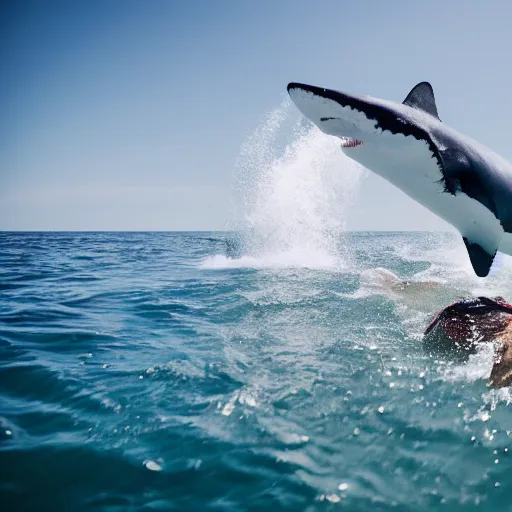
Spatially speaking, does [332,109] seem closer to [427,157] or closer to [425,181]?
[427,157]

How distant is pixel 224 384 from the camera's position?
3963 mm

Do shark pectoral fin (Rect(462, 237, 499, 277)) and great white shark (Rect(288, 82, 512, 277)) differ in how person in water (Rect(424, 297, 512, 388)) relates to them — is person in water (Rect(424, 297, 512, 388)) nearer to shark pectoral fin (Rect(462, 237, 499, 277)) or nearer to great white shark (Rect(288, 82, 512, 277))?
shark pectoral fin (Rect(462, 237, 499, 277))

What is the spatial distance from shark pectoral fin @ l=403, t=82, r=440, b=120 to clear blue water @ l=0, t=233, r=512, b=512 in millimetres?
3065

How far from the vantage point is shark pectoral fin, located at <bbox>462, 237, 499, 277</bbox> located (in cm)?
559

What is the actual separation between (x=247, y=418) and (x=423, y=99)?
4.55 metres

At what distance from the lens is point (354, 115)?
4.05 meters

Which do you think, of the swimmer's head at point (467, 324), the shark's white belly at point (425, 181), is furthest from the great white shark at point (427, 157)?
the swimmer's head at point (467, 324)

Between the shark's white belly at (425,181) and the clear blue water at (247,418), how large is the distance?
167 cm

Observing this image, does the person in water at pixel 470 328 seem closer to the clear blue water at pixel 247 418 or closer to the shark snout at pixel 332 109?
the clear blue water at pixel 247 418

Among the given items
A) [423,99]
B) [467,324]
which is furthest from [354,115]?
[467,324]

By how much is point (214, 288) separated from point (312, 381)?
654 cm

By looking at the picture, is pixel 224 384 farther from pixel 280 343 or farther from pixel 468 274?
pixel 468 274

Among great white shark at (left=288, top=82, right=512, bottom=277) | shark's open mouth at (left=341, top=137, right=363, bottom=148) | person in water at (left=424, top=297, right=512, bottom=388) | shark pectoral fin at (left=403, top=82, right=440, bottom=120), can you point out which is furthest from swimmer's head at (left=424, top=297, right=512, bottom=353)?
shark pectoral fin at (left=403, top=82, right=440, bottom=120)

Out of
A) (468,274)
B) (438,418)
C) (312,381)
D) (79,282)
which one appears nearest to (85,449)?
(312,381)
